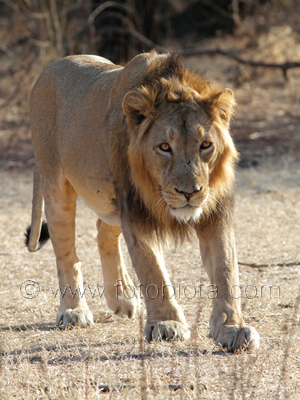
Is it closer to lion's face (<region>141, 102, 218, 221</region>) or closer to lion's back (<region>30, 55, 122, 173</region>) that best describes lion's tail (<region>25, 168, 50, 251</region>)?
lion's back (<region>30, 55, 122, 173</region>)

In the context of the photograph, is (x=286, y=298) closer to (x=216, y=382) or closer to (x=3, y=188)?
(x=216, y=382)

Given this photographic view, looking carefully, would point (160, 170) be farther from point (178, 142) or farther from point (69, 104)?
point (69, 104)

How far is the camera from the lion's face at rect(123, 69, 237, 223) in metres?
3.01

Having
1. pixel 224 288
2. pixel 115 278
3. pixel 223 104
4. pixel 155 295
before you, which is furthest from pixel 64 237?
pixel 223 104

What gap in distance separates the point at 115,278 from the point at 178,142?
59.6 inches

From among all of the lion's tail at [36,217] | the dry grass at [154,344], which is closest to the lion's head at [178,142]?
the dry grass at [154,344]

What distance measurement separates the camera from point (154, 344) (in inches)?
121

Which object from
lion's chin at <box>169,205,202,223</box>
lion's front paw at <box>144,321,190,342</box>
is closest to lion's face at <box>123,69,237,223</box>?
lion's chin at <box>169,205,202,223</box>

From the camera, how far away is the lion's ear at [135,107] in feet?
10.3

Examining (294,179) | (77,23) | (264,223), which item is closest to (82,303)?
(264,223)

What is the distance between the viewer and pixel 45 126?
4.22m

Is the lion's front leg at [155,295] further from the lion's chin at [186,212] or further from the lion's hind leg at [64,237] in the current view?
the lion's hind leg at [64,237]

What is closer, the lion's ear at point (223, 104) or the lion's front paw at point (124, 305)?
the lion's ear at point (223, 104)
